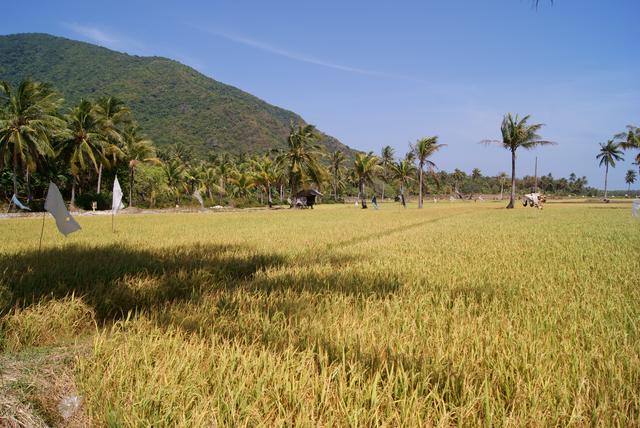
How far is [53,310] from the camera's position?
10.5ft

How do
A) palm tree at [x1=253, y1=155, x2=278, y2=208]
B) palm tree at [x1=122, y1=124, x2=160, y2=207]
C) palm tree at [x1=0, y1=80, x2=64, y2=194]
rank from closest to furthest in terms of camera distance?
palm tree at [x1=0, y1=80, x2=64, y2=194], palm tree at [x1=122, y1=124, x2=160, y2=207], palm tree at [x1=253, y1=155, x2=278, y2=208]

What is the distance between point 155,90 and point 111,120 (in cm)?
11535

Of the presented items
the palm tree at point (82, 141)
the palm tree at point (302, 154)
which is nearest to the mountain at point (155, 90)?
the palm tree at point (302, 154)

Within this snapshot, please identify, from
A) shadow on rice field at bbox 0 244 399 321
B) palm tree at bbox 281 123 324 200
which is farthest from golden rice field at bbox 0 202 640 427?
palm tree at bbox 281 123 324 200

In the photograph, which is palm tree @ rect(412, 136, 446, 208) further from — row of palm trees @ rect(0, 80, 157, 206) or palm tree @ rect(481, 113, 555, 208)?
row of palm trees @ rect(0, 80, 157, 206)

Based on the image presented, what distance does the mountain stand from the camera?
11444cm

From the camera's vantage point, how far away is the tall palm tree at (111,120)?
34.6 metres

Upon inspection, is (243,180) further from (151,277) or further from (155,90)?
(155,90)

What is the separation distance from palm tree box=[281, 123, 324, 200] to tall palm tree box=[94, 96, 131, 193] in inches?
649

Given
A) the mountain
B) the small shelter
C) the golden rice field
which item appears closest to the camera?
the golden rice field

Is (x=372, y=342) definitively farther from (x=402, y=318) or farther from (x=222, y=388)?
(x=222, y=388)

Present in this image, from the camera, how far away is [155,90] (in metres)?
138

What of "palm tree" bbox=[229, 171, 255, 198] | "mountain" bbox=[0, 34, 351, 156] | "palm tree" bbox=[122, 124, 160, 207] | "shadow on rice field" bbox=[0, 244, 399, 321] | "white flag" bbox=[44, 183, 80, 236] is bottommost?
"shadow on rice field" bbox=[0, 244, 399, 321]

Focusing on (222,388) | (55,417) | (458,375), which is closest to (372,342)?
(458,375)
